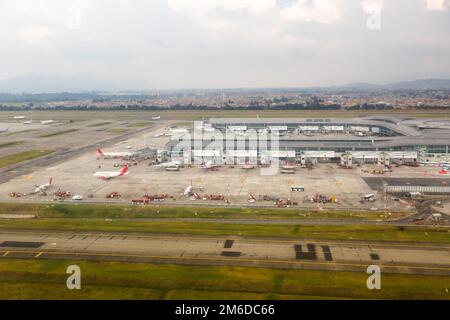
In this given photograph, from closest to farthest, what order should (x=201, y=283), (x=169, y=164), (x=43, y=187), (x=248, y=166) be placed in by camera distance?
1. (x=201, y=283)
2. (x=43, y=187)
3. (x=248, y=166)
4. (x=169, y=164)

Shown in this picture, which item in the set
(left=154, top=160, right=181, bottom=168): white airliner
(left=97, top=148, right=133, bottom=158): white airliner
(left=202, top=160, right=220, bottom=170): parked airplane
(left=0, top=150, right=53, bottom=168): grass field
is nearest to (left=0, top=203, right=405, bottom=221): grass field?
(left=154, top=160, right=181, bottom=168): white airliner

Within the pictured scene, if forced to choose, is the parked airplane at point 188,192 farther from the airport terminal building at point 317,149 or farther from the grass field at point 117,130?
the grass field at point 117,130

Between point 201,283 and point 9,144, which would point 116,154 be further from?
point 201,283

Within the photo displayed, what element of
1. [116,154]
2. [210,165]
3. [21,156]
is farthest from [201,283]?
[21,156]

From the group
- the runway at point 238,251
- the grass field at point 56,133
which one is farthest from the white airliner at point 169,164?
the grass field at point 56,133

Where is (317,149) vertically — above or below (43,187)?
above

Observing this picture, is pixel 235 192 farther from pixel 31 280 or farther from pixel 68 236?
pixel 31 280

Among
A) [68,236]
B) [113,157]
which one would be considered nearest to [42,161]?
[113,157]
